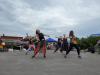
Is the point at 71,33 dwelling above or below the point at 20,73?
above

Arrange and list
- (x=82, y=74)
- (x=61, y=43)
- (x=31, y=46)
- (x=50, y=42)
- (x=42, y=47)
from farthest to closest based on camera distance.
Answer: (x=50, y=42), (x=61, y=43), (x=31, y=46), (x=42, y=47), (x=82, y=74)

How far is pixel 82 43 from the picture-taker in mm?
47281

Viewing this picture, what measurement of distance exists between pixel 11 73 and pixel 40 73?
86cm

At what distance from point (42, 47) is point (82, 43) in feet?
98.5

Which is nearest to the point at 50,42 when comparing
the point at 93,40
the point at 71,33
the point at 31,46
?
the point at 93,40

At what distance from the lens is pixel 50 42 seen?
57062 millimetres

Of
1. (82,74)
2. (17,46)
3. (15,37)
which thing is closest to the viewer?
(82,74)

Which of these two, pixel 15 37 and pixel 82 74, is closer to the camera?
pixel 82 74

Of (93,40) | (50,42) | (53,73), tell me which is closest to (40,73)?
(53,73)

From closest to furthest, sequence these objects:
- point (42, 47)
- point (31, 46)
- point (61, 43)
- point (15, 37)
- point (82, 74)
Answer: point (82, 74) < point (42, 47) < point (31, 46) < point (61, 43) < point (15, 37)

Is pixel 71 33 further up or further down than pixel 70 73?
further up

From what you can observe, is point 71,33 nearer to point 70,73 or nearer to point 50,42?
point 70,73

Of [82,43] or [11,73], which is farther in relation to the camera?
[82,43]

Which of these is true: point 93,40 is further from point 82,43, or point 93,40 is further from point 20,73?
point 20,73
